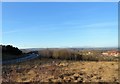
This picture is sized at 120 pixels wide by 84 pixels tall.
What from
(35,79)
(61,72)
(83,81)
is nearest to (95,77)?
(83,81)

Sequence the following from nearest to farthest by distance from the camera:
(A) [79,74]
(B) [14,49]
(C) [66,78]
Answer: (C) [66,78], (A) [79,74], (B) [14,49]

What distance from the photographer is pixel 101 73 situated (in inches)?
714

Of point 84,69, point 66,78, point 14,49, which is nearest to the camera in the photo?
point 66,78

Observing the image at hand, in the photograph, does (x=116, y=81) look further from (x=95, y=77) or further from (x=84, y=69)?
(x=84, y=69)

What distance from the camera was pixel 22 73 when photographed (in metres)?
18.0

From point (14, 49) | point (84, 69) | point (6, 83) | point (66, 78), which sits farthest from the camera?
point (14, 49)

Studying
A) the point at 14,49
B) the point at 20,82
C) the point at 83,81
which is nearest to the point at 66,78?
the point at 83,81

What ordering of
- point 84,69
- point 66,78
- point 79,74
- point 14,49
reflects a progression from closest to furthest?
1. point 66,78
2. point 79,74
3. point 84,69
4. point 14,49

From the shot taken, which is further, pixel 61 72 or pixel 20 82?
pixel 61 72

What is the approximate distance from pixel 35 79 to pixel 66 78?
1.93m

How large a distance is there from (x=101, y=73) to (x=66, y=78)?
2904 millimetres

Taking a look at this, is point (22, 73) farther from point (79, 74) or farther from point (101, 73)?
point (101, 73)

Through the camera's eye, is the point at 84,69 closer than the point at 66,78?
No

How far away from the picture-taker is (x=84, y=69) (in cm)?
1956
